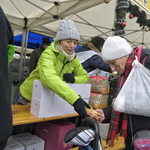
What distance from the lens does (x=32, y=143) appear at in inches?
74.4

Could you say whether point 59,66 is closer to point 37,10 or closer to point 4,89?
point 4,89

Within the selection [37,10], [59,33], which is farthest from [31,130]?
[37,10]

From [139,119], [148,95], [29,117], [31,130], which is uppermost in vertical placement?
[148,95]

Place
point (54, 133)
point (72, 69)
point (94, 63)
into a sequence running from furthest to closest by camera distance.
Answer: point (94, 63)
point (72, 69)
point (54, 133)

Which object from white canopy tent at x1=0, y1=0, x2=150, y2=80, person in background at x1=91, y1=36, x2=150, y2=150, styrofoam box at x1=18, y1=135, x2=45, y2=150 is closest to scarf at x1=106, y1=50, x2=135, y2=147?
person in background at x1=91, y1=36, x2=150, y2=150

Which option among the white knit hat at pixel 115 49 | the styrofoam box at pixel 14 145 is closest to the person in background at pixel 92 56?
the white knit hat at pixel 115 49

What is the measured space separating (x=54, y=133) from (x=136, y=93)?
4.14 ft

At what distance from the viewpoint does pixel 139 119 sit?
119cm

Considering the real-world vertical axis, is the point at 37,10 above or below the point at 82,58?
above

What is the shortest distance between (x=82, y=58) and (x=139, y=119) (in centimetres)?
150

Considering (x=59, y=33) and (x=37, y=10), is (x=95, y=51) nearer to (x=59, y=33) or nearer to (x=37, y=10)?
(x=59, y=33)

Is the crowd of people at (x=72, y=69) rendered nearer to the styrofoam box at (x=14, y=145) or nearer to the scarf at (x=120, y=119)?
the scarf at (x=120, y=119)

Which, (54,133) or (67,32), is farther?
(54,133)

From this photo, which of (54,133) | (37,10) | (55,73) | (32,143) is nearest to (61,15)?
(37,10)
